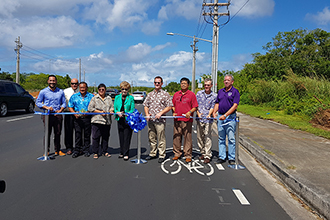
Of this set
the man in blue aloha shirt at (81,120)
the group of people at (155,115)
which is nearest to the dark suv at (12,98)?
the group of people at (155,115)

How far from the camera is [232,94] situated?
6531 mm

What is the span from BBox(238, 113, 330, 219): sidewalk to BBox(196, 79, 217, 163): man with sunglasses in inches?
53.1

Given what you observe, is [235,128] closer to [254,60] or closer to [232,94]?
[232,94]

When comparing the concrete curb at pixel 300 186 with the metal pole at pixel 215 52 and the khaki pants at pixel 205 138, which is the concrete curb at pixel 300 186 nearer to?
the khaki pants at pixel 205 138

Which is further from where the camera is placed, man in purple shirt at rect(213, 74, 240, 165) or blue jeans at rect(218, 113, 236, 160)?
blue jeans at rect(218, 113, 236, 160)

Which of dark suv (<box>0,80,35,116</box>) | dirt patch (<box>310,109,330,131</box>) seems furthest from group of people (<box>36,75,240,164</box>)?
dark suv (<box>0,80,35,116</box>)

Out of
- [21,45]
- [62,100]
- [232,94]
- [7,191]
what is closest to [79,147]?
A: [62,100]

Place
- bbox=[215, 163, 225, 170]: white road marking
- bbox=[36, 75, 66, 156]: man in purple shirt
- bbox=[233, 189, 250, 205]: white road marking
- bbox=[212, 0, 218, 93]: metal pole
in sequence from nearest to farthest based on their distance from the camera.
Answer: bbox=[233, 189, 250, 205]: white road marking < bbox=[215, 163, 225, 170]: white road marking < bbox=[36, 75, 66, 156]: man in purple shirt < bbox=[212, 0, 218, 93]: metal pole

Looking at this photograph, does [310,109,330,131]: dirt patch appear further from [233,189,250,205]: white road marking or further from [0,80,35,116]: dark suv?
[0,80,35,116]: dark suv

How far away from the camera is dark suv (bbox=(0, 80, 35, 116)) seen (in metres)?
15.4

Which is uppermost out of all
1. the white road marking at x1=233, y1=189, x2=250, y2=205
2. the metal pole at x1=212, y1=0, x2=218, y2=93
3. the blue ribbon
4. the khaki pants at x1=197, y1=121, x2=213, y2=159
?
the metal pole at x1=212, y1=0, x2=218, y2=93

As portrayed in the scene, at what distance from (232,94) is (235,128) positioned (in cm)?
83

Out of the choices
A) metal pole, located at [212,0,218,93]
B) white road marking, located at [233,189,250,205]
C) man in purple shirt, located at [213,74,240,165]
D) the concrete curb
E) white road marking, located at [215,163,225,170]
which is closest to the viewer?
the concrete curb

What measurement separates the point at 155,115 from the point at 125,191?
238cm
